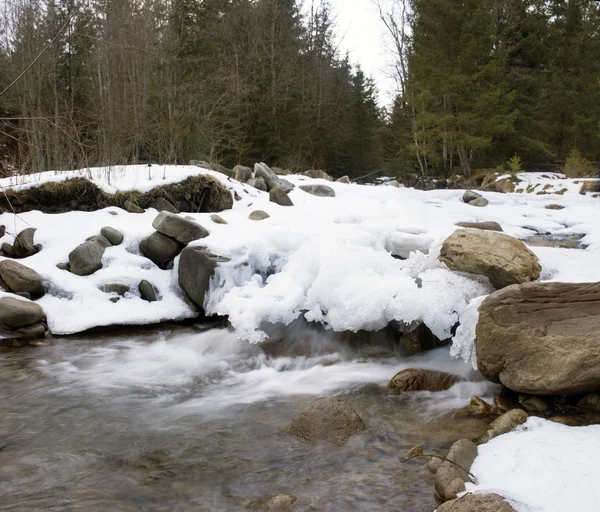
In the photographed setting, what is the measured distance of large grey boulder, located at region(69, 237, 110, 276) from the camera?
6035 millimetres

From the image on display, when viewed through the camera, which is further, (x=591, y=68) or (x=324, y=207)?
(x=591, y=68)

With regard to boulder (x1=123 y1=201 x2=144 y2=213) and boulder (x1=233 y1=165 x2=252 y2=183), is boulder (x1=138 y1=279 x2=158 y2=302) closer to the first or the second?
boulder (x1=123 y1=201 x2=144 y2=213)

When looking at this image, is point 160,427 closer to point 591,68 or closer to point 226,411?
point 226,411

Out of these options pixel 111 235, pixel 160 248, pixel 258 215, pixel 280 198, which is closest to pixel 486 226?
pixel 258 215

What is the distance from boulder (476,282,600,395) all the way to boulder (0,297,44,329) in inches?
A: 174

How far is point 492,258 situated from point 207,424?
2886mm

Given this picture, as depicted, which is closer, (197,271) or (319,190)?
(197,271)

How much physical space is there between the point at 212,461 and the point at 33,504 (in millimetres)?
963

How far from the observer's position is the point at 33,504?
8.55 ft

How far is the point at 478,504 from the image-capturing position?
222 cm

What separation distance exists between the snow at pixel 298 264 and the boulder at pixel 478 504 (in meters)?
1.85

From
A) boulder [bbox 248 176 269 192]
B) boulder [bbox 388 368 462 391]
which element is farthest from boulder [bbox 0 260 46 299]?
boulder [bbox 248 176 269 192]

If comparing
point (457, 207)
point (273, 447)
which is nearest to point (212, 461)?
point (273, 447)

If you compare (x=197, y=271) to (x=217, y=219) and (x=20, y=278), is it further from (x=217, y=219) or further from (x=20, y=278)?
(x=20, y=278)
